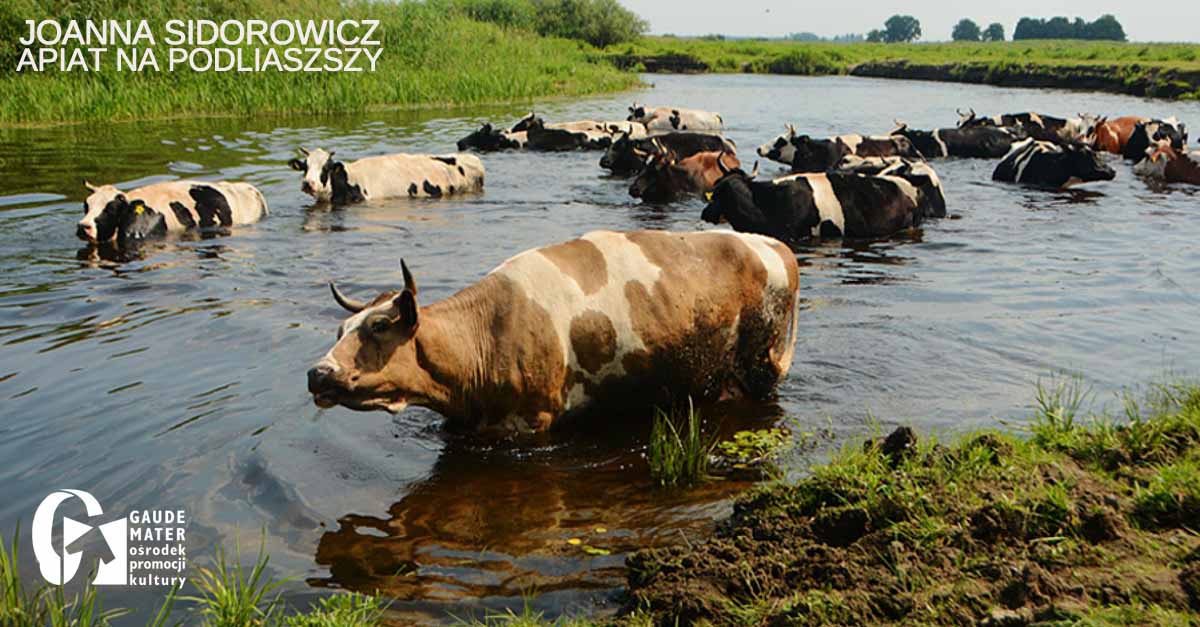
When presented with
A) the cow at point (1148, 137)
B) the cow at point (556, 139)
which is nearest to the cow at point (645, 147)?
the cow at point (556, 139)

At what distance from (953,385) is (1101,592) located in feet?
13.6

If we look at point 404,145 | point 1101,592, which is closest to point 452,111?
point 404,145

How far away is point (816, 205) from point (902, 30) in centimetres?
19177

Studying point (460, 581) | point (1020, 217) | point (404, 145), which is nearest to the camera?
point (460, 581)

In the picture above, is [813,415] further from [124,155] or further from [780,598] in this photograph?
[124,155]

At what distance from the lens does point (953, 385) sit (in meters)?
7.79

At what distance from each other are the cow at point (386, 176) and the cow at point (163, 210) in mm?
1357

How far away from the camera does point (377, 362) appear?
5.88 m

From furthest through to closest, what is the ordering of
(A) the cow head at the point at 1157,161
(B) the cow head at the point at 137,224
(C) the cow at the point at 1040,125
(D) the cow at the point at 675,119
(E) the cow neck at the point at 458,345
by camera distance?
(D) the cow at the point at 675,119, (C) the cow at the point at 1040,125, (A) the cow head at the point at 1157,161, (B) the cow head at the point at 137,224, (E) the cow neck at the point at 458,345

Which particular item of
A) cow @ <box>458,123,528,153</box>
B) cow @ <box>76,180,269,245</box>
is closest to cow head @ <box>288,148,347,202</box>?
cow @ <box>76,180,269,245</box>

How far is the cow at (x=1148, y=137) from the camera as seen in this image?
22500 millimetres

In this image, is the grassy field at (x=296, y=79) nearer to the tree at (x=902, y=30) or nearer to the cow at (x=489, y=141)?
the cow at (x=489, y=141)

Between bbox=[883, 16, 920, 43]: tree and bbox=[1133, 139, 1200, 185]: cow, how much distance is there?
180 m

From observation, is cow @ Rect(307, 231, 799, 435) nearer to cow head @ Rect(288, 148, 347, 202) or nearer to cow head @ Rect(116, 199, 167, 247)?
cow head @ Rect(116, 199, 167, 247)
